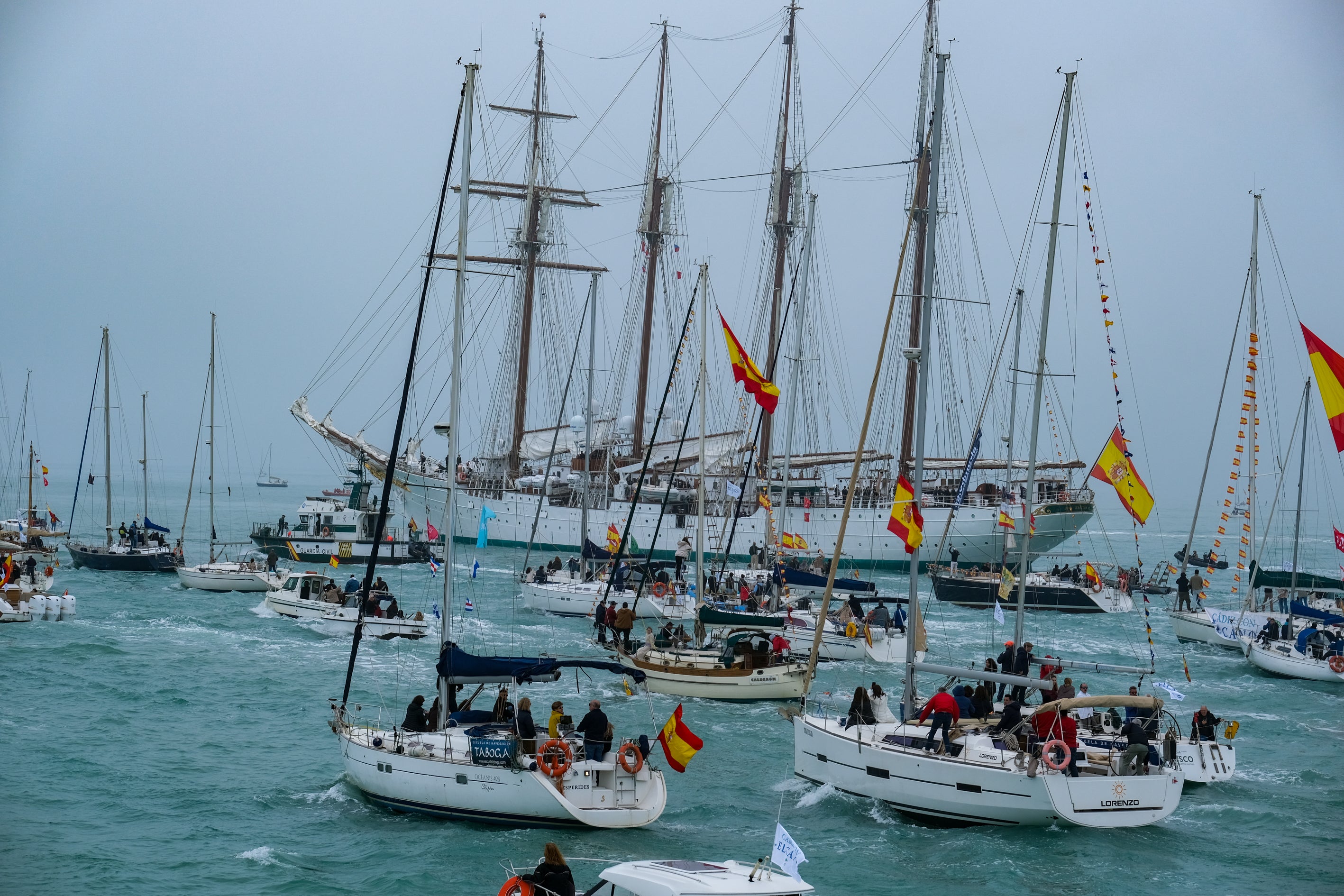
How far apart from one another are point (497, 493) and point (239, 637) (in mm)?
49335

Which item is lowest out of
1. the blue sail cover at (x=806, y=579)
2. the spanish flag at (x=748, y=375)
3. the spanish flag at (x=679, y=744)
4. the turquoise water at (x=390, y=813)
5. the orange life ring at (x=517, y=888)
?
the turquoise water at (x=390, y=813)

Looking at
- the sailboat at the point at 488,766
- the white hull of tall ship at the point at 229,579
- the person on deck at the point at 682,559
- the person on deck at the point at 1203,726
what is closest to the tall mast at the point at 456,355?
the sailboat at the point at 488,766

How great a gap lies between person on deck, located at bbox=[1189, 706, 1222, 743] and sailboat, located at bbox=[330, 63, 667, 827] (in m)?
12.2

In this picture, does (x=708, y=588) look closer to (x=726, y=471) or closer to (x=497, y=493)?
(x=726, y=471)

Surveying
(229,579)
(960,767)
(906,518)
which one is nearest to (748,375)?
(906,518)

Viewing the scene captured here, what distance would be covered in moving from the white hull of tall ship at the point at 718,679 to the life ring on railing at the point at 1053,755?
42.0 ft

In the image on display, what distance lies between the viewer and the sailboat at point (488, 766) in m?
19.8

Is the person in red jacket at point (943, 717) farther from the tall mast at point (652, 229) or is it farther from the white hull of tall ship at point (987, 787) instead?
the tall mast at point (652, 229)

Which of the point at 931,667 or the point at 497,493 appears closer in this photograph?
the point at 931,667

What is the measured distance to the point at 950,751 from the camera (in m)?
21.1

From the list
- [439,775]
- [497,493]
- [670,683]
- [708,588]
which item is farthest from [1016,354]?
[497,493]

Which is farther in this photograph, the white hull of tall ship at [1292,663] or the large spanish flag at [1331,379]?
the white hull of tall ship at [1292,663]

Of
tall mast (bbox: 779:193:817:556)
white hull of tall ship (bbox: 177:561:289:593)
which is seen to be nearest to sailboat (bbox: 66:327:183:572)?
white hull of tall ship (bbox: 177:561:289:593)

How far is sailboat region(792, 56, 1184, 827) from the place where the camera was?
20078 millimetres
